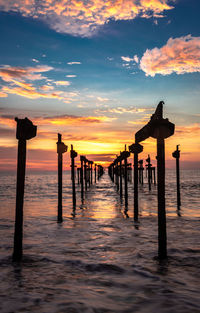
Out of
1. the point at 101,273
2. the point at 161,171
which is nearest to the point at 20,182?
the point at 101,273

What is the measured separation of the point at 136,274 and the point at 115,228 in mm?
4923

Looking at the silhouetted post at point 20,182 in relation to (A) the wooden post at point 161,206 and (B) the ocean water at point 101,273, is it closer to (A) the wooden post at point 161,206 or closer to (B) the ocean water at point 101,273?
(B) the ocean water at point 101,273

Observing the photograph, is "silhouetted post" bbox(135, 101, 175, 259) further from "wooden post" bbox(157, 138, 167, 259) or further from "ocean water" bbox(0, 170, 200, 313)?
"ocean water" bbox(0, 170, 200, 313)

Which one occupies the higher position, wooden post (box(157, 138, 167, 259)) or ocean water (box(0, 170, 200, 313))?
wooden post (box(157, 138, 167, 259))

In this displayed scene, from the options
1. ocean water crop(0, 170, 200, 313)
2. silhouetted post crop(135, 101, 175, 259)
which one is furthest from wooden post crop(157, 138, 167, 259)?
ocean water crop(0, 170, 200, 313)

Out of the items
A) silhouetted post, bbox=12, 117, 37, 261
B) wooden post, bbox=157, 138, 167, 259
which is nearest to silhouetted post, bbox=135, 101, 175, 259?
wooden post, bbox=157, 138, 167, 259

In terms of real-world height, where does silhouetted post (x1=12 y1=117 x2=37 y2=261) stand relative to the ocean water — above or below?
above

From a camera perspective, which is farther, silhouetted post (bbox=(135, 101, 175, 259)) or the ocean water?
silhouetted post (bbox=(135, 101, 175, 259))

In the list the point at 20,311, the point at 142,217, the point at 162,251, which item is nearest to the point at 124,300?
the point at 20,311

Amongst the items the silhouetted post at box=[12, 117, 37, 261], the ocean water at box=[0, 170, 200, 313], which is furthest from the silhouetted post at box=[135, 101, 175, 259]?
the silhouetted post at box=[12, 117, 37, 261]

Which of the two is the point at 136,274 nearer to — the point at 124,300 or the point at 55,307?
the point at 124,300

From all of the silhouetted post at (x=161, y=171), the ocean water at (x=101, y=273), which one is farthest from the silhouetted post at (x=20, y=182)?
the silhouetted post at (x=161, y=171)

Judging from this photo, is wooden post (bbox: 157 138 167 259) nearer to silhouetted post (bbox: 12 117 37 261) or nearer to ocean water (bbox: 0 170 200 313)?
ocean water (bbox: 0 170 200 313)

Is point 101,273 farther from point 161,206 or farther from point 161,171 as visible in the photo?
point 161,171
